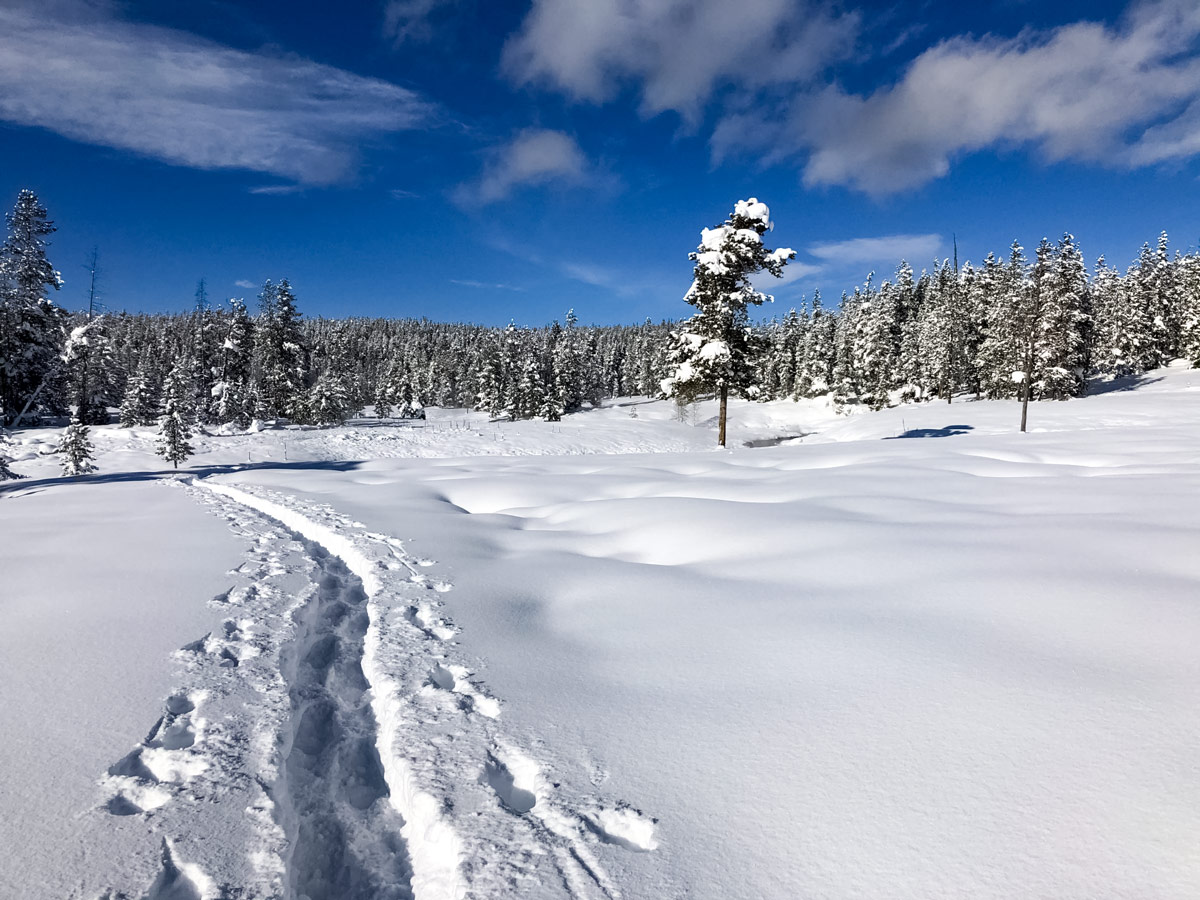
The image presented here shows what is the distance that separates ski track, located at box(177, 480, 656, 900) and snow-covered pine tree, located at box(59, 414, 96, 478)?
23308 millimetres

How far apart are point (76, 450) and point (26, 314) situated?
5.18 meters

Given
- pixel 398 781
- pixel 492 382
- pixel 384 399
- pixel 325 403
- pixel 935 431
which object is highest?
pixel 492 382

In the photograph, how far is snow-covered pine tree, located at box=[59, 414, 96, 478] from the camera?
2269 centimetres

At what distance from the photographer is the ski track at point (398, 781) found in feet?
8.92

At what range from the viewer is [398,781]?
11.2 ft

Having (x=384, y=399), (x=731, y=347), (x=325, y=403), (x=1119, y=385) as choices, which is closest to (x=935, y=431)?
(x=731, y=347)

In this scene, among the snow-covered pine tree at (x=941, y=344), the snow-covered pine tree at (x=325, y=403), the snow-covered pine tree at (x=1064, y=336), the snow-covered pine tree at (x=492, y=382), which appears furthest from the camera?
the snow-covered pine tree at (x=492, y=382)

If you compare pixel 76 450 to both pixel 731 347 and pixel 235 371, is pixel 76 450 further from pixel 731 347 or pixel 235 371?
pixel 235 371

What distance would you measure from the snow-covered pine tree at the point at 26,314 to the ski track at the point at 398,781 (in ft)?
69.3

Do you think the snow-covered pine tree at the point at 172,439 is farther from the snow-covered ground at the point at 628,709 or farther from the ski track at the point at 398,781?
the ski track at the point at 398,781

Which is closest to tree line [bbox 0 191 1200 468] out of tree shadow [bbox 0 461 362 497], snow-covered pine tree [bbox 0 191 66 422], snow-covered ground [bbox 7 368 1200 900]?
snow-covered pine tree [bbox 0 191 66 422]

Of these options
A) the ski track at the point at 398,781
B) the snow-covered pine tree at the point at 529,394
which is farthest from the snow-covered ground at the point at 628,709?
the snow-covered pine tree at the point at 529,394

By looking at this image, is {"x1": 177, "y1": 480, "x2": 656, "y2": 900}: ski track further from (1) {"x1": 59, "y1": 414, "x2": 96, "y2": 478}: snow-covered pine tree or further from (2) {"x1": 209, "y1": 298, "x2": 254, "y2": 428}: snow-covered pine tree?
(2) {"x1": 209, "y1": 298, "x2": 254, "y2": 428}: snow-covered pine tree

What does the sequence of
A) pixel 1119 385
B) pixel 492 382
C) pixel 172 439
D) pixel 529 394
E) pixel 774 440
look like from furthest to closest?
pixel 492 382, pixel 529 394, pixel 1119 385, pixel 774 440, pixel 172 439
